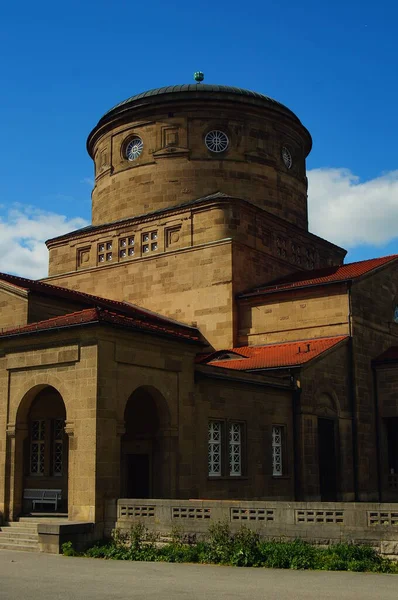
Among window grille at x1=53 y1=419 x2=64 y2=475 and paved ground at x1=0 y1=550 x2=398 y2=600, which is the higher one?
window grille at x1=53 y1=419 x2=64 y2=475

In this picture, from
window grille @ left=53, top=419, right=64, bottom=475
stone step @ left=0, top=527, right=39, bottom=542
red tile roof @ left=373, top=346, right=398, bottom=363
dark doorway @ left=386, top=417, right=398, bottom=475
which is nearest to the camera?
stone step @ left=0, top=527, right=39, bottom=542

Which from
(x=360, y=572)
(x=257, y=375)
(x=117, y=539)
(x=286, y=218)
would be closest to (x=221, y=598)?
(x=360, y=572)

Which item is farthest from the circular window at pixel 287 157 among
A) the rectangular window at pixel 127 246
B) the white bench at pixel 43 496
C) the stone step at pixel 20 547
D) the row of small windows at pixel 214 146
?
the stone step at pixel 20 547

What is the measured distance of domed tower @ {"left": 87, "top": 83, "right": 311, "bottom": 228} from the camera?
118 feet

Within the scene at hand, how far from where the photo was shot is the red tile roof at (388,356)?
31031 millimetres

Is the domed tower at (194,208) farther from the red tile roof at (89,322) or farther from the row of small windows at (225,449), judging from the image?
the red tile roof at (89,322)

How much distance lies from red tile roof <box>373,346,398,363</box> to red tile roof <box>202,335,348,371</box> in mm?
2365

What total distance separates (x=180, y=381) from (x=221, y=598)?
10.8 meters

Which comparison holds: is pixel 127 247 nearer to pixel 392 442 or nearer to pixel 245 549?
pixel 392 442

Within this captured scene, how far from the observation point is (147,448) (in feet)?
75.1

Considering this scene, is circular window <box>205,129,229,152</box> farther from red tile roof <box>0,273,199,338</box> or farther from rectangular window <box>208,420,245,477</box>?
rectangular window <box>208,420,245,477</box>

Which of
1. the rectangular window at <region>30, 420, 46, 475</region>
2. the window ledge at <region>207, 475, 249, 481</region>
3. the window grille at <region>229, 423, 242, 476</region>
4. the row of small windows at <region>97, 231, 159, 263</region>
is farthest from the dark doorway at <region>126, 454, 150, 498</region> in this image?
the row of small windows at <region>97, 231, 159, 263</region>

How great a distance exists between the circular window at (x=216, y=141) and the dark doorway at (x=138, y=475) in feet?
58.1

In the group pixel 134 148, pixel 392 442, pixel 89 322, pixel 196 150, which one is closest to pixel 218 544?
pixel 89 322
